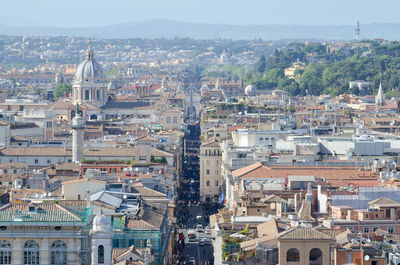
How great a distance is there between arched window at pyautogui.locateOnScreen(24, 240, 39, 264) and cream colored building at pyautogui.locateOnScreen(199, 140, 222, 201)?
5292 centimetres

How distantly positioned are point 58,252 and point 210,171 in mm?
58434

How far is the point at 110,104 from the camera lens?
17062 cm

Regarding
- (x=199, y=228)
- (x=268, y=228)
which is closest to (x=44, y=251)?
(x=268, y=228)

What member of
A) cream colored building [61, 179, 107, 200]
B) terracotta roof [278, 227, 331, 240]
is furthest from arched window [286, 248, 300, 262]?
cream colored building [61, 179, 107, 200]

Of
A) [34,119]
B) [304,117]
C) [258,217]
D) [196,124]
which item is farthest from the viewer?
[196,124]

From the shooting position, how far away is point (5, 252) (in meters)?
41.7

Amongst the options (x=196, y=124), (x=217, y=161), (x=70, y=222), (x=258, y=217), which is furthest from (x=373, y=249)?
(x=196, y=124)

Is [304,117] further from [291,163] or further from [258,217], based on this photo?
[258,217]

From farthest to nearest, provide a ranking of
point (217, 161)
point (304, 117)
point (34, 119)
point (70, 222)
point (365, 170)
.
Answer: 1. point (304, 117)
2. point (34, 119)
3. point (217, 161)
4. point (365, 170)
5. point (70, 222)

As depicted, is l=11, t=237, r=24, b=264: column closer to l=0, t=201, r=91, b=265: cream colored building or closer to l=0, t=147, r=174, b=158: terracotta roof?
l=0, t=201, r=91, b=265: cream colored building

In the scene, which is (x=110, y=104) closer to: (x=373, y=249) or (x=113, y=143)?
(x=113, y=143)

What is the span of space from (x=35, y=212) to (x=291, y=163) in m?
39.0

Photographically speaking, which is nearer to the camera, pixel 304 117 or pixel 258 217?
pixel 258 217

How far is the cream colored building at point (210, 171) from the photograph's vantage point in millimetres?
96750
